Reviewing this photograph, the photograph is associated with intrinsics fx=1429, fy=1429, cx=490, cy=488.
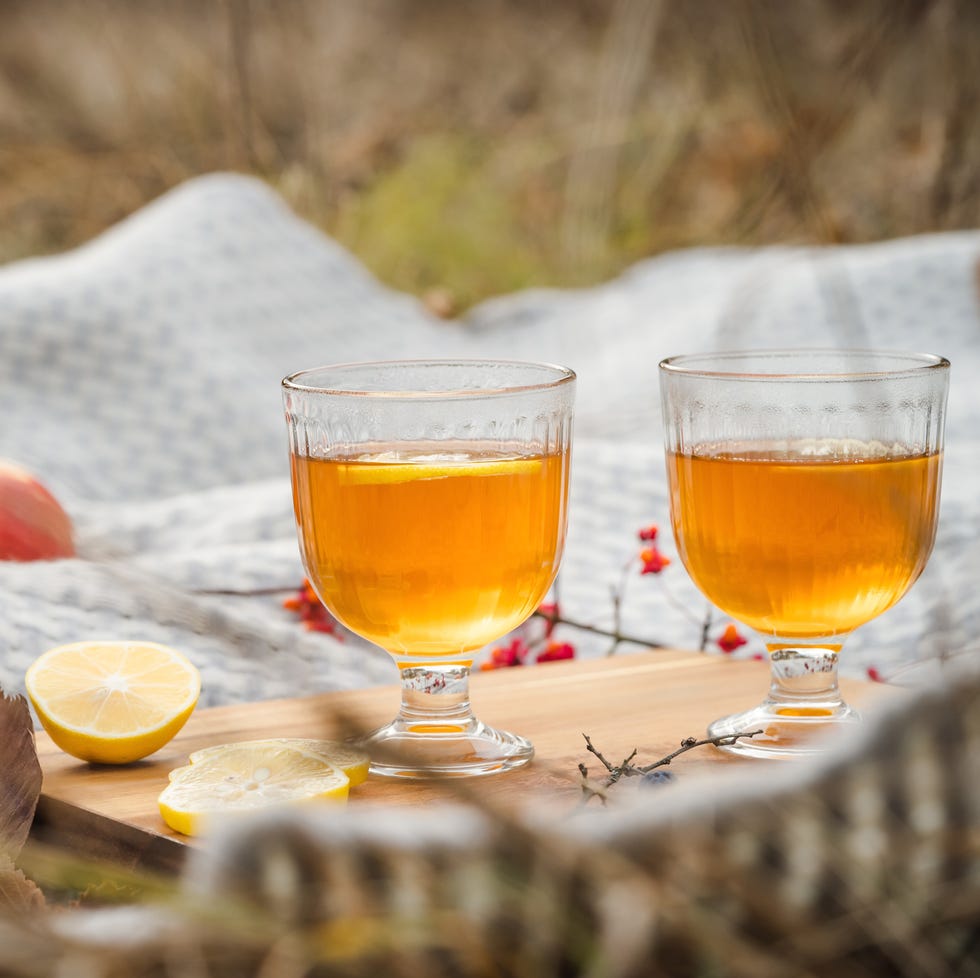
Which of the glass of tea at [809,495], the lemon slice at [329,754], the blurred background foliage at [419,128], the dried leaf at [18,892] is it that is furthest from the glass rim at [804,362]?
the blurred background foliage at [419,128]

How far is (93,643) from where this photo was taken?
0.72m

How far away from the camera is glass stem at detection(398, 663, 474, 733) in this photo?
68 cm

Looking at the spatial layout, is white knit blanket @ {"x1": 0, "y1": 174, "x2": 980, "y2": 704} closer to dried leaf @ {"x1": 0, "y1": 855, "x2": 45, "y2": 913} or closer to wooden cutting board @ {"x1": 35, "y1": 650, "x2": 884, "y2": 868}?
wooden cutting board @ {"x1": 35, "y1": 650, "x2": 884, "y2": 868}

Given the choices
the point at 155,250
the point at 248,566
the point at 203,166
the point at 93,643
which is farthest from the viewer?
the point at 203,166

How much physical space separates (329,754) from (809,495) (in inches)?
9.6

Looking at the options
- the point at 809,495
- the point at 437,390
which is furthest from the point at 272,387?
the point at 809,495

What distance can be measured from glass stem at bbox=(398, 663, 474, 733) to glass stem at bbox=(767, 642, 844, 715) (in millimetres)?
151

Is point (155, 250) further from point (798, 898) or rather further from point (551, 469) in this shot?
point (798, 898)

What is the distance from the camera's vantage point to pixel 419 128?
12.5 ft

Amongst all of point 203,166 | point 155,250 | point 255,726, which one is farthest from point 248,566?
point 203,166

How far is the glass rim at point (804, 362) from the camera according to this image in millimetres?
646

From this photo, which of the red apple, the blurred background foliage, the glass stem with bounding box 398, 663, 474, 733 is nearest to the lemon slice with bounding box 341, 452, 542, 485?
the glass stem with bounding box 398, 663, 474, 733

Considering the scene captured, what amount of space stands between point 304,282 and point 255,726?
144cm

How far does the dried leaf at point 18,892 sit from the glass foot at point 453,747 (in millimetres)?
156
